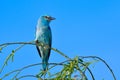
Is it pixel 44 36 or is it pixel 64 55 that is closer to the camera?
pixel 64 55

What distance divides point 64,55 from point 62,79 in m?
0.42

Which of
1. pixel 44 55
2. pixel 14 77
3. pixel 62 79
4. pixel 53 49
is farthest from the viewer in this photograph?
pixel 44 55

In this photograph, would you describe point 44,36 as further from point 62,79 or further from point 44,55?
point 62,79

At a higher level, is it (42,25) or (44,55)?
(42,25)

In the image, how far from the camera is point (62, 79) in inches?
113

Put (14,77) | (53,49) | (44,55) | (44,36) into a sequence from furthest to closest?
(44,36) < (44,55) < (53,49) < (14,77)

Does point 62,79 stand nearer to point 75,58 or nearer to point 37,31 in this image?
point 75,58

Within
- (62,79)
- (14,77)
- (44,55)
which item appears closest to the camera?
(62,79)

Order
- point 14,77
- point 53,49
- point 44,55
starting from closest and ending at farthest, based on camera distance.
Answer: point 14,77 < point 53,49 < point 44,55

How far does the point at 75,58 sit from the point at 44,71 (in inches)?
10.2

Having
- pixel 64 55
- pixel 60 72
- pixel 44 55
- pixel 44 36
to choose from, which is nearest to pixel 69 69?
pixel 60 72

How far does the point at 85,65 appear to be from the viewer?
10.2 ft

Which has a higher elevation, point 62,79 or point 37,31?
point 37,31

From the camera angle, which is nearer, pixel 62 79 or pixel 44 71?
pixel 62 79
